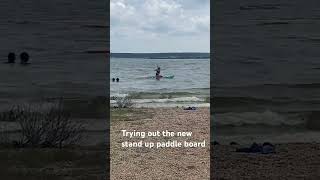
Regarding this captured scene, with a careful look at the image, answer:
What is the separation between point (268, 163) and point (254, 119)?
3.88 metres

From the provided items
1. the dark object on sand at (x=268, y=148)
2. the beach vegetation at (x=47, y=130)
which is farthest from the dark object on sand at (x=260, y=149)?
the beach vegetation at (x=47, y=130)

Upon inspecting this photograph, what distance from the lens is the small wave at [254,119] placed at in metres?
11.0

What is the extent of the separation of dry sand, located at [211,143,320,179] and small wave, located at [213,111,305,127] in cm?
188

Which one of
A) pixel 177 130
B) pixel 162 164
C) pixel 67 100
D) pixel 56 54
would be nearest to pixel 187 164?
pixel 162 164

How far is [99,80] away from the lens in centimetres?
1038

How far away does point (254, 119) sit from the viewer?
1162 centimetres

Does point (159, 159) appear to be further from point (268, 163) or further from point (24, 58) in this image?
point (24, 58)

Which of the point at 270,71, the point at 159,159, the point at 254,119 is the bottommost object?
the point at 159,159

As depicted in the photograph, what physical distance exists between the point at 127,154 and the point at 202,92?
11.0 metres

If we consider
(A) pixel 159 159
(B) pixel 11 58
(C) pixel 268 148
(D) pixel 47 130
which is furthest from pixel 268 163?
(B) pixel 11 58

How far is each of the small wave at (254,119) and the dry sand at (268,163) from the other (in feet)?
6.15

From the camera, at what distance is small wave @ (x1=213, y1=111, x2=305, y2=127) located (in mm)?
11000

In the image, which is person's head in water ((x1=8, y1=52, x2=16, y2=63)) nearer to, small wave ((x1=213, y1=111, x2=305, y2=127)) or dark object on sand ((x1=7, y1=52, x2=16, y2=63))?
dark object on sand ((x1=7, y1=52, x2=16, y2=63))

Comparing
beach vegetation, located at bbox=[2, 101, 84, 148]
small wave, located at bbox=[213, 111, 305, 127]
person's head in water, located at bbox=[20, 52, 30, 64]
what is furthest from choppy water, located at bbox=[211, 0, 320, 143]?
person's head in water, located at bbox=[20, 52, 30, 64]
